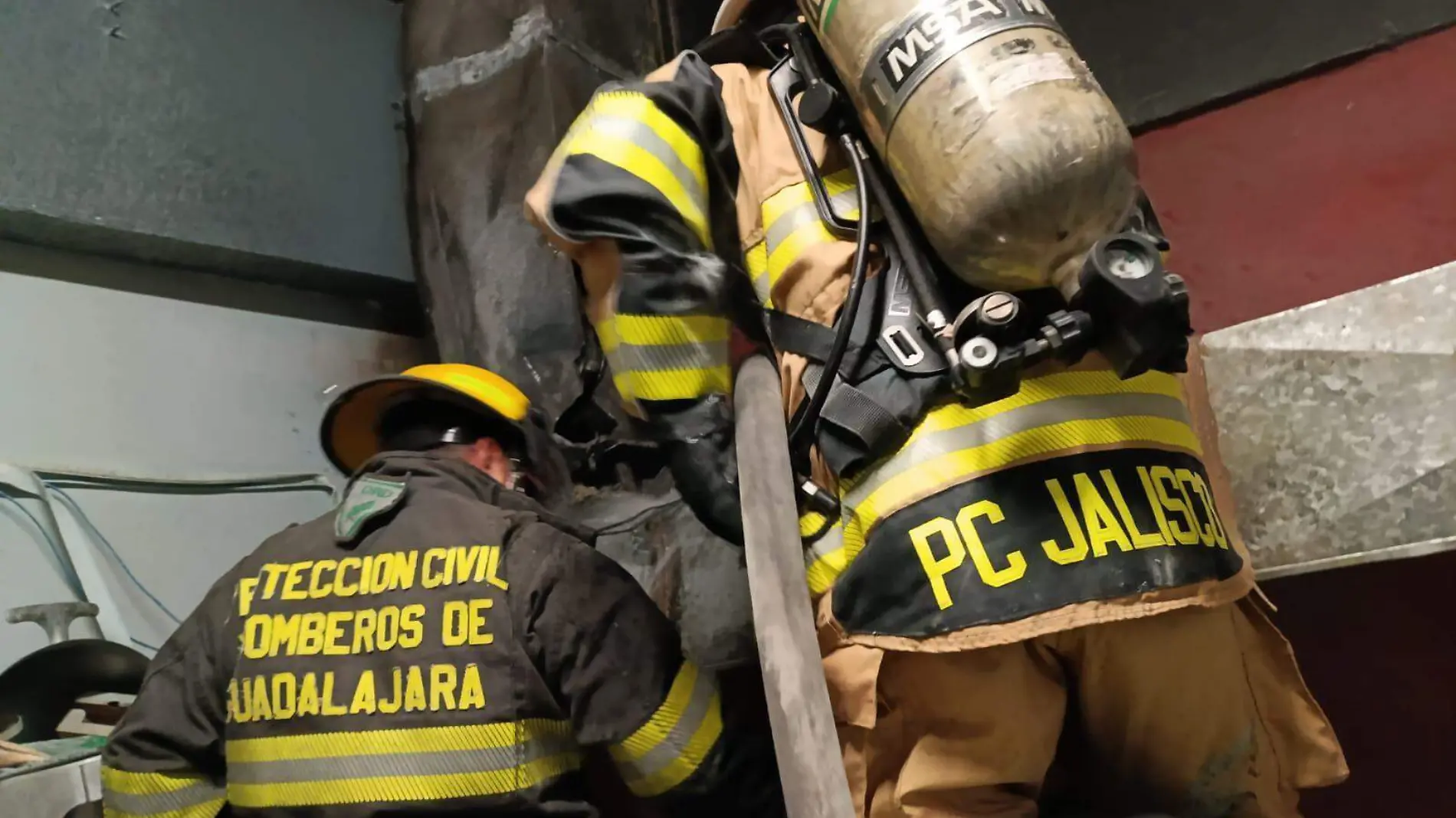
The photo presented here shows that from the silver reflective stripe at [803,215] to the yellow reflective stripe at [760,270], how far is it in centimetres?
3

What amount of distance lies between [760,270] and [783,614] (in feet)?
1.45

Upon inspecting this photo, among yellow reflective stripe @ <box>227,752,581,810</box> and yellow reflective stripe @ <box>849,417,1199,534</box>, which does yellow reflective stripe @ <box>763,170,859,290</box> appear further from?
yellow reflective stripe @ <box>227,752,581,810</box>

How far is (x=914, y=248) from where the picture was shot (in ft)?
3.48

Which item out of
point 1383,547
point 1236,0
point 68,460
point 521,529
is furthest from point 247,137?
point 1383,547

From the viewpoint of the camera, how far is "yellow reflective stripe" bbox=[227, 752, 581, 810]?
1315mm

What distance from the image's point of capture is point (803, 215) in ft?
3.77

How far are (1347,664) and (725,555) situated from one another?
1.08 metres

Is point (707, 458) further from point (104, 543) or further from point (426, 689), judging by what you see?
point (104, 543)

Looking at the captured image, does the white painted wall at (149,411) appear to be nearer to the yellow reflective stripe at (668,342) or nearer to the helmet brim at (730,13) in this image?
the yellow reflective stripe at (668,342)

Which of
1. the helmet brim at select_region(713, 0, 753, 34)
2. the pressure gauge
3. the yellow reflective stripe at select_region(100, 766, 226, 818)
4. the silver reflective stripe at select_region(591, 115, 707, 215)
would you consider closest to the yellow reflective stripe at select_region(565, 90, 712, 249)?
the silver reflective stripe at select_region(591, 115, 707, 215)

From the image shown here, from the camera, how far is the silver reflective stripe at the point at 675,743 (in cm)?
138

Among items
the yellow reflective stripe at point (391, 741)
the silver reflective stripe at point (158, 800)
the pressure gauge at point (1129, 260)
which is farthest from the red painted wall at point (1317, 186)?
the silver reflective stripe at point (158, 800)

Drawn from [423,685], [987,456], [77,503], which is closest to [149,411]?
[77,503]

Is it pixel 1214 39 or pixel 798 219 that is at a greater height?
pixel 798 219
